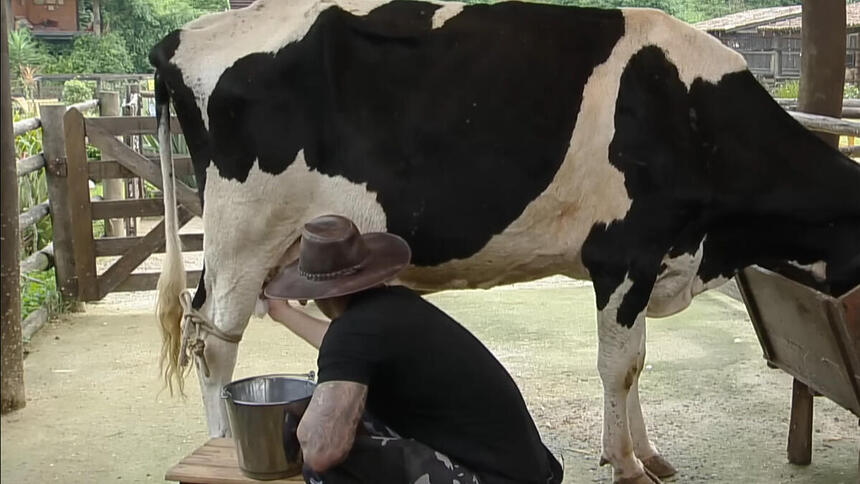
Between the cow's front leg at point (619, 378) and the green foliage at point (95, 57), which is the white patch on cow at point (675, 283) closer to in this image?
the cow's front leg at point (619, 378)

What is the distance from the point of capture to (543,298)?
7188 millimetres

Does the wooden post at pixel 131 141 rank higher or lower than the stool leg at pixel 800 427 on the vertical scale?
higher

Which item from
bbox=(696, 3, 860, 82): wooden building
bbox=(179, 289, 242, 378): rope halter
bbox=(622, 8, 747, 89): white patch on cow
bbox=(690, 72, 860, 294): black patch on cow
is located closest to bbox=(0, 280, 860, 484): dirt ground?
bbox=(179, 289, 242, 378): rope halter

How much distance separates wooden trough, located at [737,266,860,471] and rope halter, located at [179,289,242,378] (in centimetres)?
208

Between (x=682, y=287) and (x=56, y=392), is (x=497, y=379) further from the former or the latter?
(x=56, y=392)

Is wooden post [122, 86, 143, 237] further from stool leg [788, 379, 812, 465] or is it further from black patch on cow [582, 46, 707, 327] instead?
stool leg [788, 379, 812, 465]

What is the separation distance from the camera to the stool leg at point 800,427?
3854mm

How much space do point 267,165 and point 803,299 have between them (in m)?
1.97

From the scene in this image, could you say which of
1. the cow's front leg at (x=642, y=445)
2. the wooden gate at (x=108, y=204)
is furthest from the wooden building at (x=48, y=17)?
the wooden gate at (x=108, y=204)

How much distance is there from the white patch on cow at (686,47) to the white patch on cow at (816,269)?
0.79 m

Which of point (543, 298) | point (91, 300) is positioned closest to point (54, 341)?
point (91, 300)

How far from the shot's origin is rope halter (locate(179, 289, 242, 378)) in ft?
12.1

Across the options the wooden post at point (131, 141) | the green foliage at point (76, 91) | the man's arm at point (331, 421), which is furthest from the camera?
the wooden post at point (131, 141)

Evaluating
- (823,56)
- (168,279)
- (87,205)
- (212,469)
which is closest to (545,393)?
(168,279)
